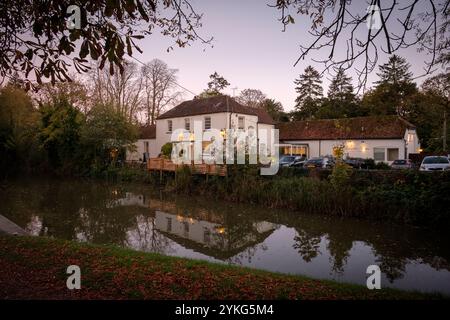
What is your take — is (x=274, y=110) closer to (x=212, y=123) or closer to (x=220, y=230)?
(x=212, y=123)

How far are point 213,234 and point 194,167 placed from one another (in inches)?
411

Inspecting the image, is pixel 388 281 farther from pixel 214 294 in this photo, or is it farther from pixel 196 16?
pixel 196 16

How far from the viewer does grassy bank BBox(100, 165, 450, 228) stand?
13133 millimetres

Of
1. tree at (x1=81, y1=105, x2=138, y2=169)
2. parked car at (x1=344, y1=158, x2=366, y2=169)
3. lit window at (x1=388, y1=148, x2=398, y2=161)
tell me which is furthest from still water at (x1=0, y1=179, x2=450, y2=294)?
lit window at (x1=388, y1=148, x2=398, y2=161)

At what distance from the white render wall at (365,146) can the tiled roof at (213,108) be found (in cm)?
634

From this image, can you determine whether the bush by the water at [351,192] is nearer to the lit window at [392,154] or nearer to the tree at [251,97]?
the lit window at [392,154]

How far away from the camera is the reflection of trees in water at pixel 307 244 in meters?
10.1

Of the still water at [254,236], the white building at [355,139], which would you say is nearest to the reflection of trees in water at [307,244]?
the still water at [254,236]

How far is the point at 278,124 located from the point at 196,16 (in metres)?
38.9

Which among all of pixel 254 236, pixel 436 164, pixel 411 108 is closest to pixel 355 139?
pixel 436 164

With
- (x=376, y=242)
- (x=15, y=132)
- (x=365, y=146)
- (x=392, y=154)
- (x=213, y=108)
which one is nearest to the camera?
(x=376, y=242)

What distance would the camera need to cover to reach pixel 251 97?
208ft

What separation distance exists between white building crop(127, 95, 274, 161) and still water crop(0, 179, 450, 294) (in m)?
15.9
